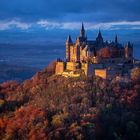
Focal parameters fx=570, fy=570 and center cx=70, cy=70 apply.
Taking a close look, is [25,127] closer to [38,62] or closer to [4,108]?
[4,108]

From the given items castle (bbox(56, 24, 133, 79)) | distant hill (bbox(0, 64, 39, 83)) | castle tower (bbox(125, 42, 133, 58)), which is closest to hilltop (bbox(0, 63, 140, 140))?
castle (bbox(56, 24, 133, 79))

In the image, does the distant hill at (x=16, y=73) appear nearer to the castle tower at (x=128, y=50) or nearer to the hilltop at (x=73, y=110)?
the castle tower at (x=128, y=50)

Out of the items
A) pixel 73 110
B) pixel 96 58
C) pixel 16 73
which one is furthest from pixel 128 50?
pixel 16 73

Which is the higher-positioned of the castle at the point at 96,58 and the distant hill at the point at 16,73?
the castle at the point at 96,58

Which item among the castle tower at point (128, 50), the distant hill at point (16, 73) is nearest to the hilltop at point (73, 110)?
the castle tower at point (128, 50)

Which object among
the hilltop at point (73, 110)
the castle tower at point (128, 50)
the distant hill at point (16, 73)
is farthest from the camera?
the distant hill at point (16, 73)

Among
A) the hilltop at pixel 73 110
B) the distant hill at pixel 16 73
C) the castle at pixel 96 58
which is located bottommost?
the distant hill at pixel 16 73

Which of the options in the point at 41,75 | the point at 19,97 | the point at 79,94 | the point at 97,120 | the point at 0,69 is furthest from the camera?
the point at 0,69

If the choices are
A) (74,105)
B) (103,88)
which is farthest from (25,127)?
(103,88)
